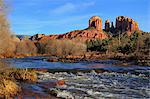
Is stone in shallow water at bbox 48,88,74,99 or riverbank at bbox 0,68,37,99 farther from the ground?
riverbank at bbox 0,68,37,99

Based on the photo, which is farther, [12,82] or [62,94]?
[12,82]

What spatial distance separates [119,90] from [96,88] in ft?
4.32

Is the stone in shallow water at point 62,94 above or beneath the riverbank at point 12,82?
beneath

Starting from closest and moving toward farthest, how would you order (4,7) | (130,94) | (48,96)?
(48,96) → (130,94) → (4,7)

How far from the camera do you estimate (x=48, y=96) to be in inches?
538

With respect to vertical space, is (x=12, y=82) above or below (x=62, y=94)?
above

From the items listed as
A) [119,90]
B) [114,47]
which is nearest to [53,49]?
[114,47]

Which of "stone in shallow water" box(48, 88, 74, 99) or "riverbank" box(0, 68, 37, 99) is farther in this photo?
"stone in shallow water" box(48, 88, 74, 99)

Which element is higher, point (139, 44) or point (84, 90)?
point (139, 44)

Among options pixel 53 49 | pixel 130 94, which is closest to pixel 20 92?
pixel 130 94

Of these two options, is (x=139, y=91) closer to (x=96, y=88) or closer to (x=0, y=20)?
(x=96, y=88)

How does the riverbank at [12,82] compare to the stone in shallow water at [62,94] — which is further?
the stone in shallow water at [62,94]

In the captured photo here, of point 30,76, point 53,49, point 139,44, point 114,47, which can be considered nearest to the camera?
point 30,76

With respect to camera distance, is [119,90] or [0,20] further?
[0,20]
